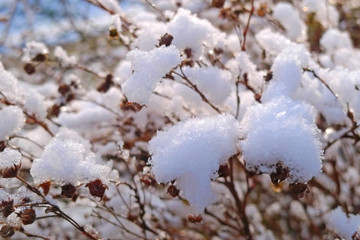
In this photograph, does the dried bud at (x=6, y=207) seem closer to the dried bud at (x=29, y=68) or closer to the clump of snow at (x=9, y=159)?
the clump of snow at (x=9, y=159)

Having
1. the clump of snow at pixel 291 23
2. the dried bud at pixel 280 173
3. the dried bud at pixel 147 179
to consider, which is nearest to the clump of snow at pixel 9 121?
the dried bud at pixel 147 179

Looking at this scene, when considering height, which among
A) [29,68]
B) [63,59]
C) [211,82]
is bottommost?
[211,82]

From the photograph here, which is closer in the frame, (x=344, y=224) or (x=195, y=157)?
(x=195, y=157)

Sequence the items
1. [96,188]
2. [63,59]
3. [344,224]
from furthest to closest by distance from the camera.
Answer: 1. [63,59]
2. [344,224]
3. [96,188]

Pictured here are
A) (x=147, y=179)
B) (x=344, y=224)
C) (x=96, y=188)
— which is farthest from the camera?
(x=344, y=224)

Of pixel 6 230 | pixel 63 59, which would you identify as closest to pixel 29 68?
pixel 63 59

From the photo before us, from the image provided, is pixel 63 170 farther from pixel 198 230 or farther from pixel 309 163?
pixel 198 230

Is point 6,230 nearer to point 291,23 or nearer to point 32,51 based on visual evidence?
point 32,51
